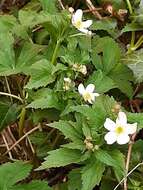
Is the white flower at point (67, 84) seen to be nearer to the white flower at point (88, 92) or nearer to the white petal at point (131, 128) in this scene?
the white flower at point (88, 92)

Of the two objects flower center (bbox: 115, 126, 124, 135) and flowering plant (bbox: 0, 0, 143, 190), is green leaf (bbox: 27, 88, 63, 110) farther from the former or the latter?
flower center (bbox: 115, 126, 124, 135)

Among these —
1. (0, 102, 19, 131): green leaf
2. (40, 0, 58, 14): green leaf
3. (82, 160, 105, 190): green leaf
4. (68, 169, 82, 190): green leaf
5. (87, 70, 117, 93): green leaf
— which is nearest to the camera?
(82, 160, 105, 190): green leaf

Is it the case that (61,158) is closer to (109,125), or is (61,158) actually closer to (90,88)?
(109,125)

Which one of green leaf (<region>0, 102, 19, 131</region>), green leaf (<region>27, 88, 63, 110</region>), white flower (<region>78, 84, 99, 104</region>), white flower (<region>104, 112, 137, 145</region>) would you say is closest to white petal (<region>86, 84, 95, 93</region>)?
white flower (<region>78, 84, 99, 104</region>)

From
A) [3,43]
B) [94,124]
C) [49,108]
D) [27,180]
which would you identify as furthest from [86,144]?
[3,43]

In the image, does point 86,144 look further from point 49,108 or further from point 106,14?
point 106,14

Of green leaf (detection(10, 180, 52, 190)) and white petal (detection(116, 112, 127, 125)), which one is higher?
white petal (detection(116, 112, 127, 125))

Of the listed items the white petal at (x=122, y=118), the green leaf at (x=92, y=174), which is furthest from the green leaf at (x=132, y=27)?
the green leaf at (x=92, y=174)
